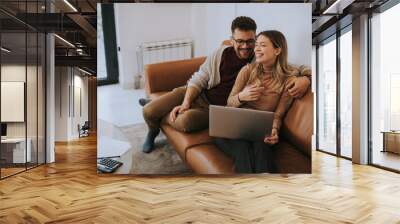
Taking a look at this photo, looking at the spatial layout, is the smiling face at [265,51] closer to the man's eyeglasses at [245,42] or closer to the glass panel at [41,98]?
the man's eyeglasses at [245,42]

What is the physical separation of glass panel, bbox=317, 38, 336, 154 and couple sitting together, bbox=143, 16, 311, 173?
4440 mm

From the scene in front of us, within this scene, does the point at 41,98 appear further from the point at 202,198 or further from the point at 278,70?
the point at 278,70

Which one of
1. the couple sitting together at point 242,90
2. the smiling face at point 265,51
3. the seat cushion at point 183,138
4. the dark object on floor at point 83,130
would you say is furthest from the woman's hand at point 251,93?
the dark object on floor at point 83,130

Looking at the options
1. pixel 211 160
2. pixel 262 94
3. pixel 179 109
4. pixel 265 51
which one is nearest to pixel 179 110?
pixel 179 109

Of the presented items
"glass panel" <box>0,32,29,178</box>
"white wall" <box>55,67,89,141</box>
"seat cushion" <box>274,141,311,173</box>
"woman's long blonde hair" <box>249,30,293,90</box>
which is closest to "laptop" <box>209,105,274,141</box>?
"seat cushion" <box>274,141,311,173</box>

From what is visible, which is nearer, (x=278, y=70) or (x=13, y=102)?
(x=278, y=70)

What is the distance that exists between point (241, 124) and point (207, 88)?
0.78 metres

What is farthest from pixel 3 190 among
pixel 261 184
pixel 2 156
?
pixel 261 184

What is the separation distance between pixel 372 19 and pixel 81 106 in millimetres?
14011

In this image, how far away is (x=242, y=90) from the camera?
6078mm

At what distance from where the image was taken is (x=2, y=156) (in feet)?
21.3

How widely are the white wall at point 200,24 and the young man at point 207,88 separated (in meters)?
0.18

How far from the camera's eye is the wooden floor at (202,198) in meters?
4.00

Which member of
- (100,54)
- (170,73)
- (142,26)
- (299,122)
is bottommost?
(299,122)
